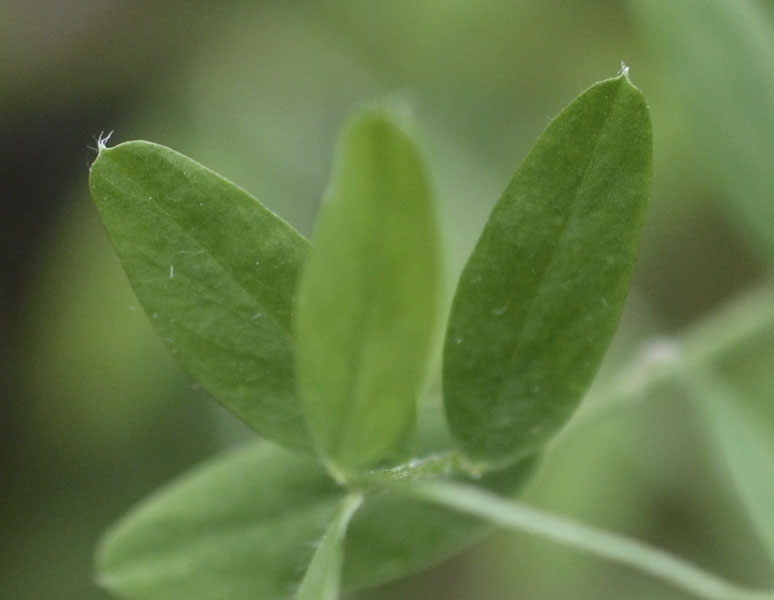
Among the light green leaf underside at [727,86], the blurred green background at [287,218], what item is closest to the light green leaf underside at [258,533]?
the light green leaf underside at [727,86]

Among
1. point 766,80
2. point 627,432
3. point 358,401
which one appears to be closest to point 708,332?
point 766,80

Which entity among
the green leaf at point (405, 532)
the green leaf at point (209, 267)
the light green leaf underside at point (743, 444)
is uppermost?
the green leaf at point (209, 267)

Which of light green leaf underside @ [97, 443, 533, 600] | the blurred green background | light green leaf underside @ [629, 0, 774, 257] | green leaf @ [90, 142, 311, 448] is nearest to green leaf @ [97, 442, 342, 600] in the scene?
light green leaf underside @ [97, 443, 533, 600]

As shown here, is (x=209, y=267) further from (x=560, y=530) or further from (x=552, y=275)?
(x=560, y=530)

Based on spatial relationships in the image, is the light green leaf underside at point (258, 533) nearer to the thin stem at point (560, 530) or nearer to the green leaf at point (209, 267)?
the thin stem at point (560, 530)

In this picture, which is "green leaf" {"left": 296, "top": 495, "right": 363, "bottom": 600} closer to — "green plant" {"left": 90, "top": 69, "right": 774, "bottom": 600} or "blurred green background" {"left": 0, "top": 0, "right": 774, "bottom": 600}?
"green plant" {"left": 90, "top": 69, "right": 774, "bottom": 600}

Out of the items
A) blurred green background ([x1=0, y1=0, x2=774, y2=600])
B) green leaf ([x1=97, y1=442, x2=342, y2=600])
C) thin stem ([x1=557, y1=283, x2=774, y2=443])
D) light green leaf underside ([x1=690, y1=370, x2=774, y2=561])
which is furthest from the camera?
blurred green background ([x1=0, y1=0, x2=774, y2=600])
